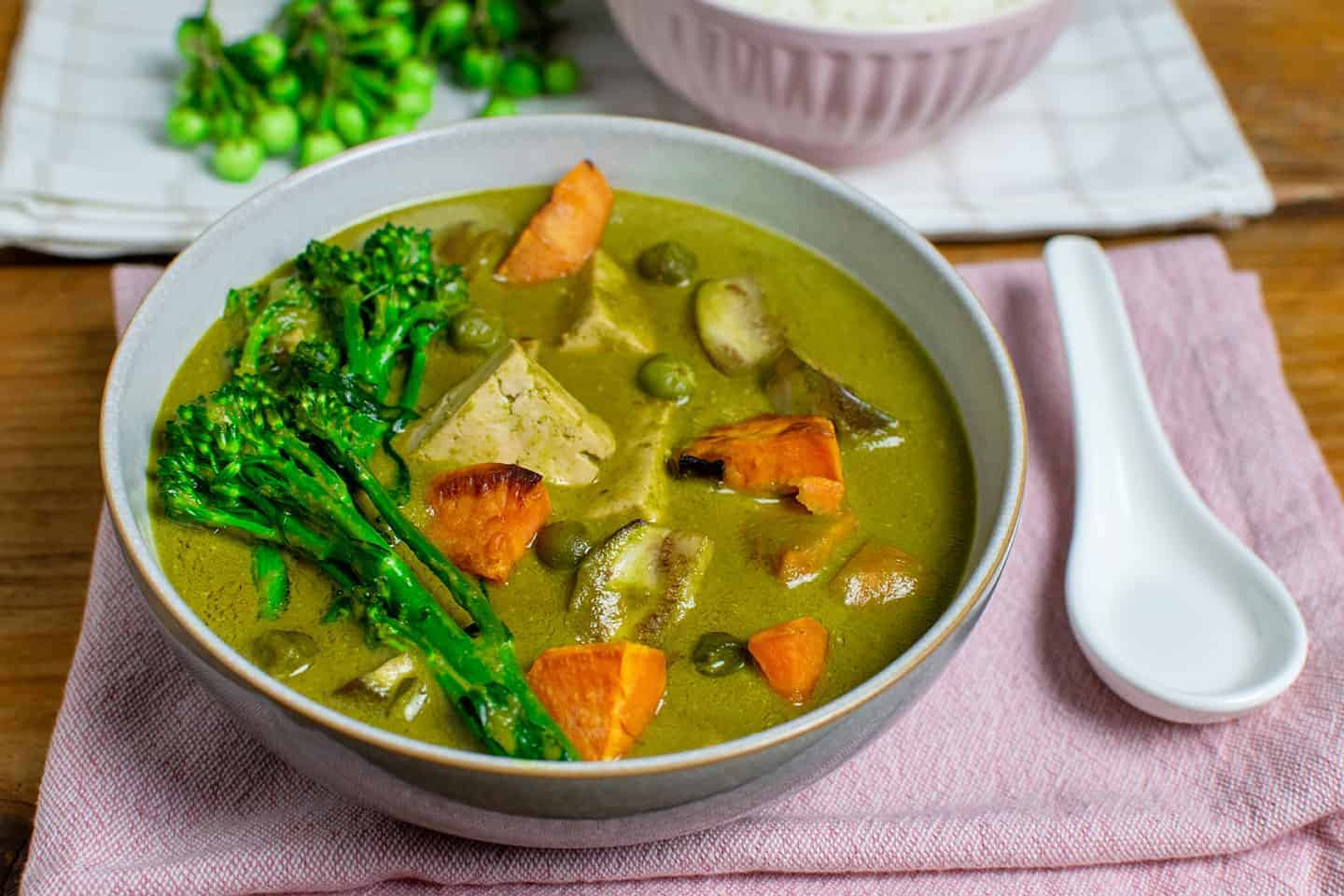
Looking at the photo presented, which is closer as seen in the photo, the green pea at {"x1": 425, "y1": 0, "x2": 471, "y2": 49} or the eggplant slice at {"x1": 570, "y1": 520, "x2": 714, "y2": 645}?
the eggplant slice at {"x1": 570, "y1": 520, "x2": 714, "y2": 645}

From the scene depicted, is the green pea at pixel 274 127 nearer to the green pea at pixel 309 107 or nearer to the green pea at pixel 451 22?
the green pea at pixel 309 107

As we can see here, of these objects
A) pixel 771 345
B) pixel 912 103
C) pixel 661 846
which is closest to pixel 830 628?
pixel 661 846

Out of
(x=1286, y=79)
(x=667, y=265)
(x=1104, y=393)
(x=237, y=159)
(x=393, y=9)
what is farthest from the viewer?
(x=1286, y=79)

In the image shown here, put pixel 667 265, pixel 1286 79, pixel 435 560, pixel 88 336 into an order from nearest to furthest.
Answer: pixel 435 560
pixel 667 265
pixel 88 336
pixel 1286 79

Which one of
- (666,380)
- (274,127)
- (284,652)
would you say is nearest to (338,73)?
(274,127)

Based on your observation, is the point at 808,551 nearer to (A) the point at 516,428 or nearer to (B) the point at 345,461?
(A) the point at 516,428

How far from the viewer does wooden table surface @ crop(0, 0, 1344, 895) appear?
243cm

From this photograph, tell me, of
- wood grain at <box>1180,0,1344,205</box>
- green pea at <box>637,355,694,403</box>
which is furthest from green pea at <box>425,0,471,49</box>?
wood grain at <box>1180,0,1344,205</box>

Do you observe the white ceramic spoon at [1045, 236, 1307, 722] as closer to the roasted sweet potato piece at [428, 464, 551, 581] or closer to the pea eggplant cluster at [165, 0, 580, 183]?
the roasted sweet potato piece at [428, 464, 551, 581]

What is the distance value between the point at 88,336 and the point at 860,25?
187 cm

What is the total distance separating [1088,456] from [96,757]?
1.85 m

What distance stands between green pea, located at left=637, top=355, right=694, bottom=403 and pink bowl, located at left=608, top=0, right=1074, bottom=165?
1.09 m

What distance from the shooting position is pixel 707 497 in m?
2.21

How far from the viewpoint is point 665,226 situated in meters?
2.75
